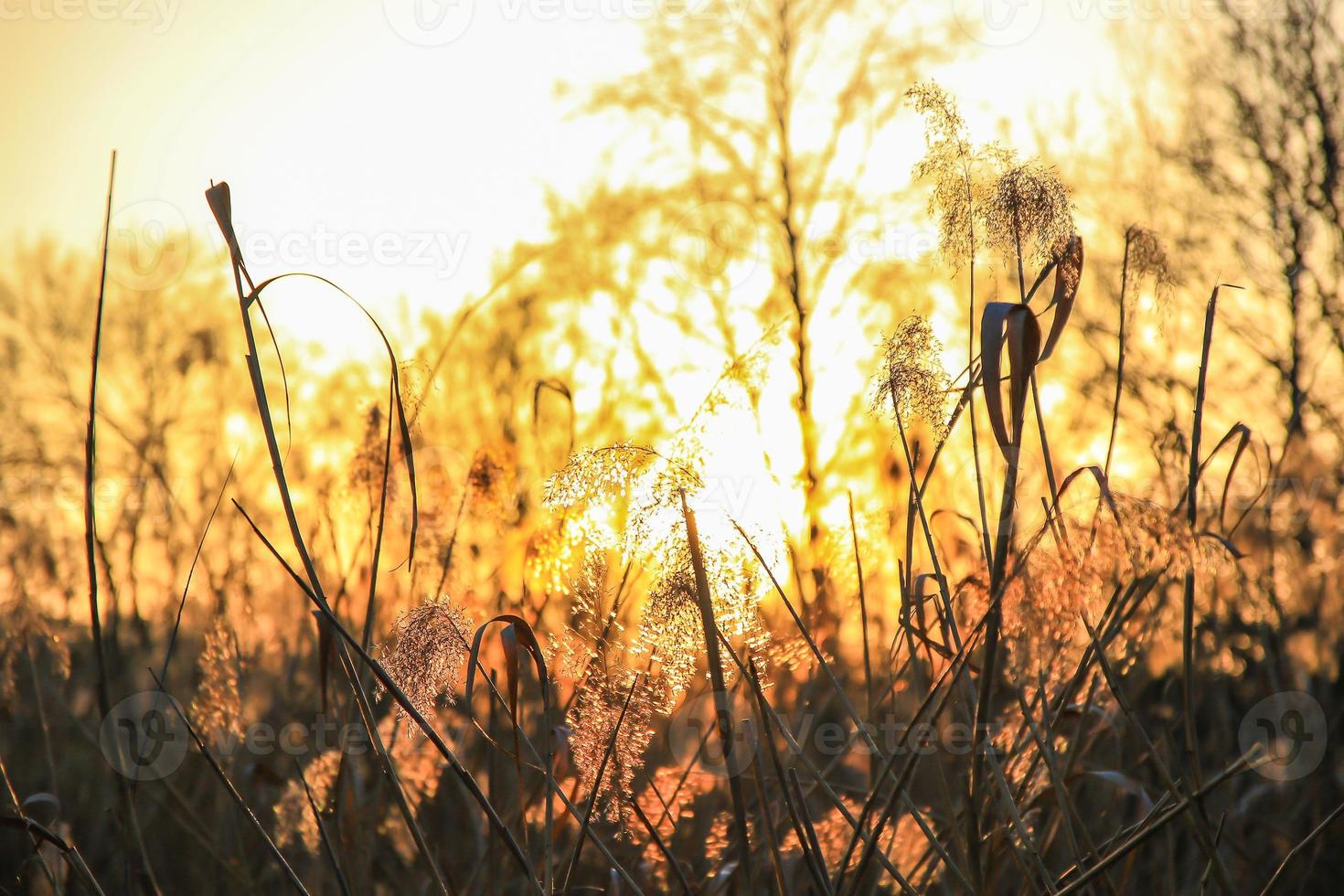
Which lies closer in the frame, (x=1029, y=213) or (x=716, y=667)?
(x=716, y=667)

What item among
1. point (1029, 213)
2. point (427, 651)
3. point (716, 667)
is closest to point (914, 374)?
point (1029, 213)

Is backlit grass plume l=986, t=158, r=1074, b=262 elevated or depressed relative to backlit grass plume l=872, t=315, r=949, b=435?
elevated

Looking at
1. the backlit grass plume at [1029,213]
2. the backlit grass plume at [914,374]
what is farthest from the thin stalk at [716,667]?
the backlit grass plume at [1029,213]

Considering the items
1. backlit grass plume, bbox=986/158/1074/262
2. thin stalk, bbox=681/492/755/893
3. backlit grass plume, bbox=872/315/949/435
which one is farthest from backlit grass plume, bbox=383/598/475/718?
backlit grass plume, bbox=986/158/1074/262

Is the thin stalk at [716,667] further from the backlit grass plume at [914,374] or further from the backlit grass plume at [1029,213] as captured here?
the backlit grass plume at [1029,213]

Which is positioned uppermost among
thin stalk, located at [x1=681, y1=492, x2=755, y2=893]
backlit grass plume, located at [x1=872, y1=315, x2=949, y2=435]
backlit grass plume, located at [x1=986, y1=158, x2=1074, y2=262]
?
backlit grass plume, located at [x1=986, y1=158, x2=1074, y2=262]

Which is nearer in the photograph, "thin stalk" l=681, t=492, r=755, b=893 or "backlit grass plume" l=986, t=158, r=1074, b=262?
"thin stalk" l=681, t=492, r=755, b=893

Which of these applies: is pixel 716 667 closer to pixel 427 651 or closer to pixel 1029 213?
pixel 427 651

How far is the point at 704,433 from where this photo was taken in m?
1.26

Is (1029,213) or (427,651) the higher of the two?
(1029,213)

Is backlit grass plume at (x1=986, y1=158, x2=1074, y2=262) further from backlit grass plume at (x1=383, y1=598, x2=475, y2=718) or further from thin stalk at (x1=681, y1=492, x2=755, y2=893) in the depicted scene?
backlit grass plume at (x1=383, y1=598, x2=475, y2=718)

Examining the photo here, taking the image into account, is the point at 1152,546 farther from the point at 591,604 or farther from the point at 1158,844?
the point at 1158,844

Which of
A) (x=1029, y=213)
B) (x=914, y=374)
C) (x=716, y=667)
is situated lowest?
(x=716, y=667)

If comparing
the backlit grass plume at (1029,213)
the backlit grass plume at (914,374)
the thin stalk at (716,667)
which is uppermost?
the backlit grass plume at (1029,213)
